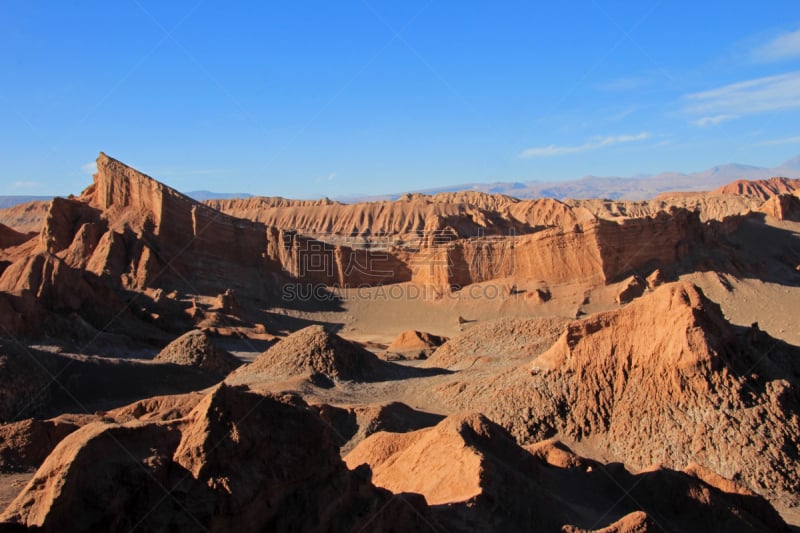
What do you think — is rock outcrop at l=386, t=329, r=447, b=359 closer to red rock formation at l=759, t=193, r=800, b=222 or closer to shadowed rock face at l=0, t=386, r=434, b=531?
shadowed rock face at l=0, t=386, r=434, b=531

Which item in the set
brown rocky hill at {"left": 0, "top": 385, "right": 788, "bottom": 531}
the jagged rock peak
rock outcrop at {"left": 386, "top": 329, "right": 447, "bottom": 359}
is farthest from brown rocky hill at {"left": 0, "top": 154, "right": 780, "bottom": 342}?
brown rocky hill at {"left": 0, "top": 385, "right": 788, "bottom": 531}

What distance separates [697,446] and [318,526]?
28.1 ft

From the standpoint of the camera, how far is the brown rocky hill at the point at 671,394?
12.5 metres

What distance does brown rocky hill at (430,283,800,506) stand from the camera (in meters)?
12.5

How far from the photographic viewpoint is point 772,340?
14.8m

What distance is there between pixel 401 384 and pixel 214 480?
14657mm

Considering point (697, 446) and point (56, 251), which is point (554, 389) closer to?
point (697, 446)

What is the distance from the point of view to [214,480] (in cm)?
620

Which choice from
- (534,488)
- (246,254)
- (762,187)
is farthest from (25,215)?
(762,187)

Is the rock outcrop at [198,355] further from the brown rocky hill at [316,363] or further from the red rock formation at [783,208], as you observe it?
the red rock formation at [783,208]

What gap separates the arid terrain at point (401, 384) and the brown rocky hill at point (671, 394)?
0.04 metres

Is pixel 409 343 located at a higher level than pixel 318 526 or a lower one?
lower

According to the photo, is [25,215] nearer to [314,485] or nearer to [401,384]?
[401,384]

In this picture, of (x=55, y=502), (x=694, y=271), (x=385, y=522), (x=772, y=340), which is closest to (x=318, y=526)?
(x=385, y=522)
